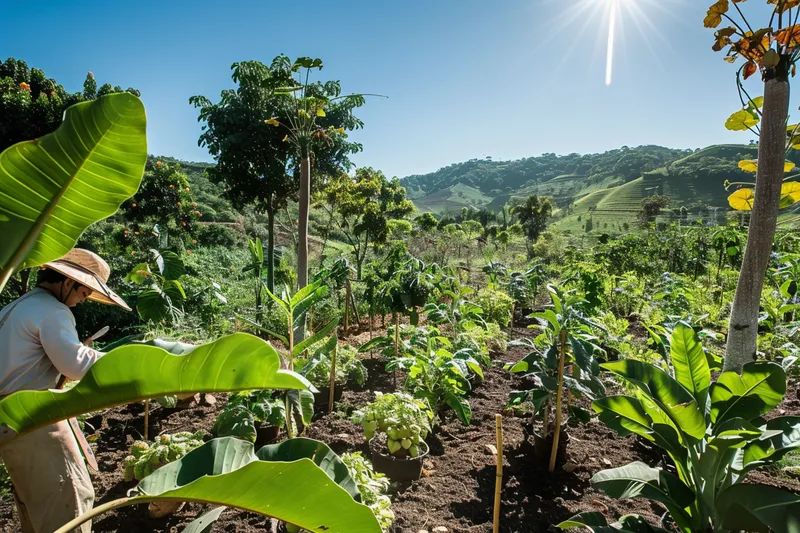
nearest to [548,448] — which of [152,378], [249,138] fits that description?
[152,378]

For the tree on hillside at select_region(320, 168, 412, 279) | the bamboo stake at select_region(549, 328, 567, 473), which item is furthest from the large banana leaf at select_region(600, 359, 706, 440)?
the tree on hillside at select_region(320, 168, 412, 279)

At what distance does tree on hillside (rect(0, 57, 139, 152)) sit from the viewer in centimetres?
557

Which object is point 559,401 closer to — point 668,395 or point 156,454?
point 668,395

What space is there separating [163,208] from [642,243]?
469 inches

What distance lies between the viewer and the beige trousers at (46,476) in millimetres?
1746

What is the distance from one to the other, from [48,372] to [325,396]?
91.0 inches

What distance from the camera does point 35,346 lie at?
5.65ft

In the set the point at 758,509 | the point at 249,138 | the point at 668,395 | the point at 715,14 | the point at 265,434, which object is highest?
the point at 249,138

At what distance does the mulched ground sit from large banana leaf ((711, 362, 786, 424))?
34.3 inches

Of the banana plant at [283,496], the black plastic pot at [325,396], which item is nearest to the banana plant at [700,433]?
the banana plant at [283,496]

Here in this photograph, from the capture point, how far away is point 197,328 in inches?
189

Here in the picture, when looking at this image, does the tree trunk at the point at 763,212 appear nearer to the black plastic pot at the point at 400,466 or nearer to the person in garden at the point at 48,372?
the black plastic pot at the point at 400,466

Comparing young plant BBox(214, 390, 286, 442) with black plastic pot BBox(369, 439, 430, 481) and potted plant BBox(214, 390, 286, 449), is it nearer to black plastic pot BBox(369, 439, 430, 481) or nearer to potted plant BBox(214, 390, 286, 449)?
potted plant BBox(214, 390, 286, 449)

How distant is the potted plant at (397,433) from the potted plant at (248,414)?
0.55 m
